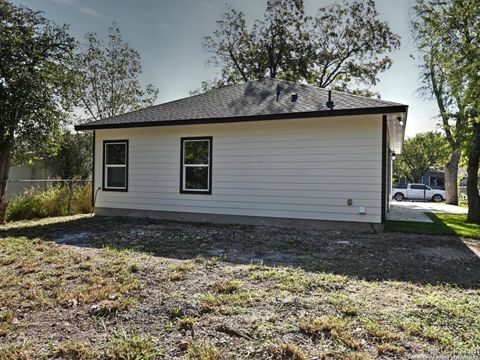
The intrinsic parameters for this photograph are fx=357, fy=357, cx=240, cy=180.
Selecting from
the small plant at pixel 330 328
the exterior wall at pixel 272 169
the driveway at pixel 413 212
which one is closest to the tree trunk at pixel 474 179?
the driveway at pixel 413 212

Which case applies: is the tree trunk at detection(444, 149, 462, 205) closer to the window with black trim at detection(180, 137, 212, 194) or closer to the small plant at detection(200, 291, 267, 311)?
the window with black trim at detection(180, 137, 212, 194)

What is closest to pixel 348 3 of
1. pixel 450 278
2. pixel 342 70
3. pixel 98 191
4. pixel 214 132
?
pixel 342 70

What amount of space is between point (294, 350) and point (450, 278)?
2878mm

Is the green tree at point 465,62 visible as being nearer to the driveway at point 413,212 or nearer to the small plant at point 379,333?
the driveway at point 413,212

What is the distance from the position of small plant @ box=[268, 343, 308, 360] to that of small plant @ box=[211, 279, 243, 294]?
1249 mm

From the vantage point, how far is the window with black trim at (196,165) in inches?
367

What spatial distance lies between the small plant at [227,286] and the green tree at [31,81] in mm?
7974

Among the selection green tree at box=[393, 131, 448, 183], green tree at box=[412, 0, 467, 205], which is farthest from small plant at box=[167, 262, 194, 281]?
green tree at box=[393, 131, 448, 183]

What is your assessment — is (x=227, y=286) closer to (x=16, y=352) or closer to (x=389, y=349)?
(x=389, y=349)

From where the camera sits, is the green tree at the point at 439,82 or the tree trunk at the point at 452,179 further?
the tree trunk at the point at 452,179

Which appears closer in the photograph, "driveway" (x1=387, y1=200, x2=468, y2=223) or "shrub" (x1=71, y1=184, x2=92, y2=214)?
"driveway" (x1=387, y1=200, x2=468, y2=223)

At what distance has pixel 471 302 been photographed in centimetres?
345

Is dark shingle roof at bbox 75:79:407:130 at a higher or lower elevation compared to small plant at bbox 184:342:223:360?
higher

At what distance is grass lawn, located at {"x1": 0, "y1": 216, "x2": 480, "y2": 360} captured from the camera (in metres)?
2.58
